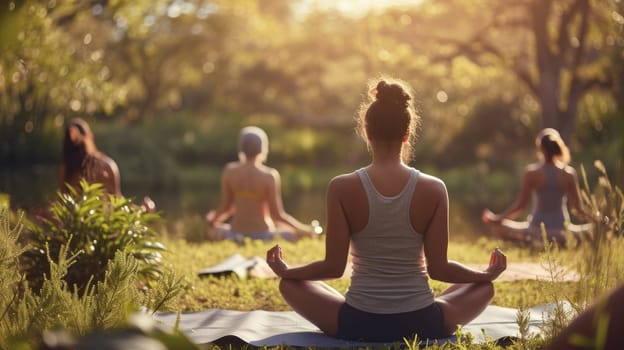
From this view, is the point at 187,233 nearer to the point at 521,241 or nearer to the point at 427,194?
the point at 521,241

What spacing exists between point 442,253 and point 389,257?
0.85ft

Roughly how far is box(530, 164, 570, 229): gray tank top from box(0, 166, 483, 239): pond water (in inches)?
83.1

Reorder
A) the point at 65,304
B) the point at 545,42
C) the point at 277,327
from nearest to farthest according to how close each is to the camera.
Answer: the point at 65,304 → the point at 277,327 → the point at 545,42

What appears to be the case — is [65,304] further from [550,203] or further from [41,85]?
[41,85]

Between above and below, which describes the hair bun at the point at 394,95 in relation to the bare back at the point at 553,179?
above

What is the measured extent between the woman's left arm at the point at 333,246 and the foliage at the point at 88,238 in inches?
55.2

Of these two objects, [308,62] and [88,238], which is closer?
[88,238]

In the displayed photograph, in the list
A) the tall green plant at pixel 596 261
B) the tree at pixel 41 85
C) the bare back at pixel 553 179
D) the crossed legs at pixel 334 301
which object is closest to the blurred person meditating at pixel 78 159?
the tree at pixel 41 85

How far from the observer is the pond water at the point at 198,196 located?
39.6 ft

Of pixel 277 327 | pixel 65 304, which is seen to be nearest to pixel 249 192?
pixel 277 327

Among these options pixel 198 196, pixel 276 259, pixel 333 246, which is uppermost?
pixel 333 246

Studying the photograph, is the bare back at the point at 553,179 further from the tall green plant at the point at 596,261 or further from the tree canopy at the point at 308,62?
the tall green plant at the point at 596,261

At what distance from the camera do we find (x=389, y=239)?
164 inches

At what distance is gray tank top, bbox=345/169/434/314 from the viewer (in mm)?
4109
